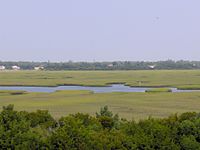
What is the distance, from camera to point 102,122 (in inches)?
799

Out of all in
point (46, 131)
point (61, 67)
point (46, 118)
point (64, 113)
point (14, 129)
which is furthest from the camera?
point (61, 67)

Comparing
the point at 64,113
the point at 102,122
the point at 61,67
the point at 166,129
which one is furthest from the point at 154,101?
the point at 61,67

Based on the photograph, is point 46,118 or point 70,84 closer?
point 46,118

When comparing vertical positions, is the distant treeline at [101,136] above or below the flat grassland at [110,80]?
above

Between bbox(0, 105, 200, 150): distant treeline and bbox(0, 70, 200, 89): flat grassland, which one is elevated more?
bbox(0, 105, 200, 150): distant treeline

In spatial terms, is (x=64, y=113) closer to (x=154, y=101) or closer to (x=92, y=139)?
(x=154, y=101)

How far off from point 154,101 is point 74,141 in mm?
28062

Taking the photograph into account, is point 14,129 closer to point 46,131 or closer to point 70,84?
point 46,131

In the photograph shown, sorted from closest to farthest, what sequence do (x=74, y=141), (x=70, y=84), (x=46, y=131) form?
1. (x=74, y=141)
2. (x=46, y=131)
3. (x=70, y=84)

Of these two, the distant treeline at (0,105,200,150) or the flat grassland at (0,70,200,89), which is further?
the flat grassland at (0,70,200,89)

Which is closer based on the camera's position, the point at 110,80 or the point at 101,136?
the point at 101,136

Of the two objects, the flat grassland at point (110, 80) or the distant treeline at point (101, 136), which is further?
the flat grassland at point (110, 80)

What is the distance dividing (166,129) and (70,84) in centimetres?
5474

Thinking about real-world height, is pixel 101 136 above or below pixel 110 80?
above
